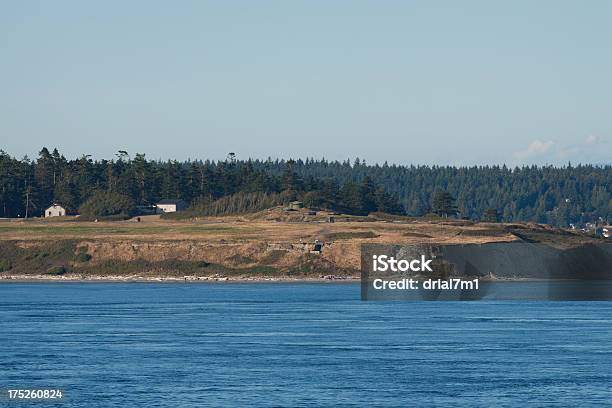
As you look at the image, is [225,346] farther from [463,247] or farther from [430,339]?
[463,247]

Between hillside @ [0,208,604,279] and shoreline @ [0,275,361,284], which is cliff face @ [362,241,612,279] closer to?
hillside @ [0,208,604,279]

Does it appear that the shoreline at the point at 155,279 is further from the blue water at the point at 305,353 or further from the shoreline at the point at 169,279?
the blue water at the point at 305,353

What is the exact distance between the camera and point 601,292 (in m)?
154

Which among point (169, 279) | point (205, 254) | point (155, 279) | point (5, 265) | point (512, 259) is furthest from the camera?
point (5, 265)

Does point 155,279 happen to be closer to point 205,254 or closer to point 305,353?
point 205,254

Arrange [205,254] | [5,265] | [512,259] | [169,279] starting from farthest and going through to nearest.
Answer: [5,265]
[205,254]
[169,279]
[512,259]

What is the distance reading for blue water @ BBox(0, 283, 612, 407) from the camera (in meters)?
62.4

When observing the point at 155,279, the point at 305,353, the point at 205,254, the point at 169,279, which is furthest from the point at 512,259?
the point at 305,353

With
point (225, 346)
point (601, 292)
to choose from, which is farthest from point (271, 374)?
point (601, 292)

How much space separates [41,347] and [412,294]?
73019mm

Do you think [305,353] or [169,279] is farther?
[169,279]

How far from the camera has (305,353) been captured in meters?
78.9

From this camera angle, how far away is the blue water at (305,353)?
62438 millimetres

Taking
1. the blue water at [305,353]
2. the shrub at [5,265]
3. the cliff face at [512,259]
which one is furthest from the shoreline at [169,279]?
the blue water at [305,353]
